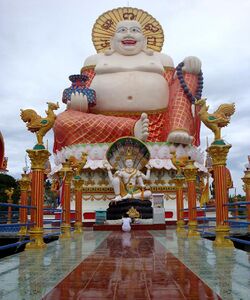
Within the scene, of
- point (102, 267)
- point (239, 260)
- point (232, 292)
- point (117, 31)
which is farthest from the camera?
point (117, 31)

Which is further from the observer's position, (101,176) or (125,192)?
(101,176)

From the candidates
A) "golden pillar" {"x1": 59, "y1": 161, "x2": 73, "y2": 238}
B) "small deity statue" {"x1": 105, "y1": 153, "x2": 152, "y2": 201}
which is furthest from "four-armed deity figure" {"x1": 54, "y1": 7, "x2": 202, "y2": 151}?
"golden pillar" {"x1": 59, "y1": 161, "x2": 73, "y2": 238}

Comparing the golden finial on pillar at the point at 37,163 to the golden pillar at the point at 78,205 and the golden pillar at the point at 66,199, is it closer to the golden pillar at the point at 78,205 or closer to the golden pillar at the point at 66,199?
the golden pillar at the point at 66,199

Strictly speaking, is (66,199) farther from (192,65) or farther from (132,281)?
(192,65)

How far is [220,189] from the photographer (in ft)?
23.7

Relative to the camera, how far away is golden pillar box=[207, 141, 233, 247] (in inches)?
282

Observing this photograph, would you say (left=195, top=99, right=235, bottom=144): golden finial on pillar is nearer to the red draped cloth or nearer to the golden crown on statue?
the golden crown on statue

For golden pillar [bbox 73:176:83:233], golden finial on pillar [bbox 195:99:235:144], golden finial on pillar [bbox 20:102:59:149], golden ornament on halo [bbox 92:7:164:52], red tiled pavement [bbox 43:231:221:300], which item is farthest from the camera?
golden ornament on halo [bbox 92:7:164:52]

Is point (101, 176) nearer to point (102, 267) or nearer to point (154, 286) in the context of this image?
point (102, 267)

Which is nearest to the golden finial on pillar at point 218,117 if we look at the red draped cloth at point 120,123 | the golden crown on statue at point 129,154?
the golden crown on statue at point 129,154

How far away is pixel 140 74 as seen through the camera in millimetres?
20766

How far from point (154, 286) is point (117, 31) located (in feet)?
64.3

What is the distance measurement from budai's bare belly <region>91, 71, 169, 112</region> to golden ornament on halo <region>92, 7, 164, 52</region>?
316 centimetres

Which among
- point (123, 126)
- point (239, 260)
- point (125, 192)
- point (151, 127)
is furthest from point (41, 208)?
point (151, 127)
